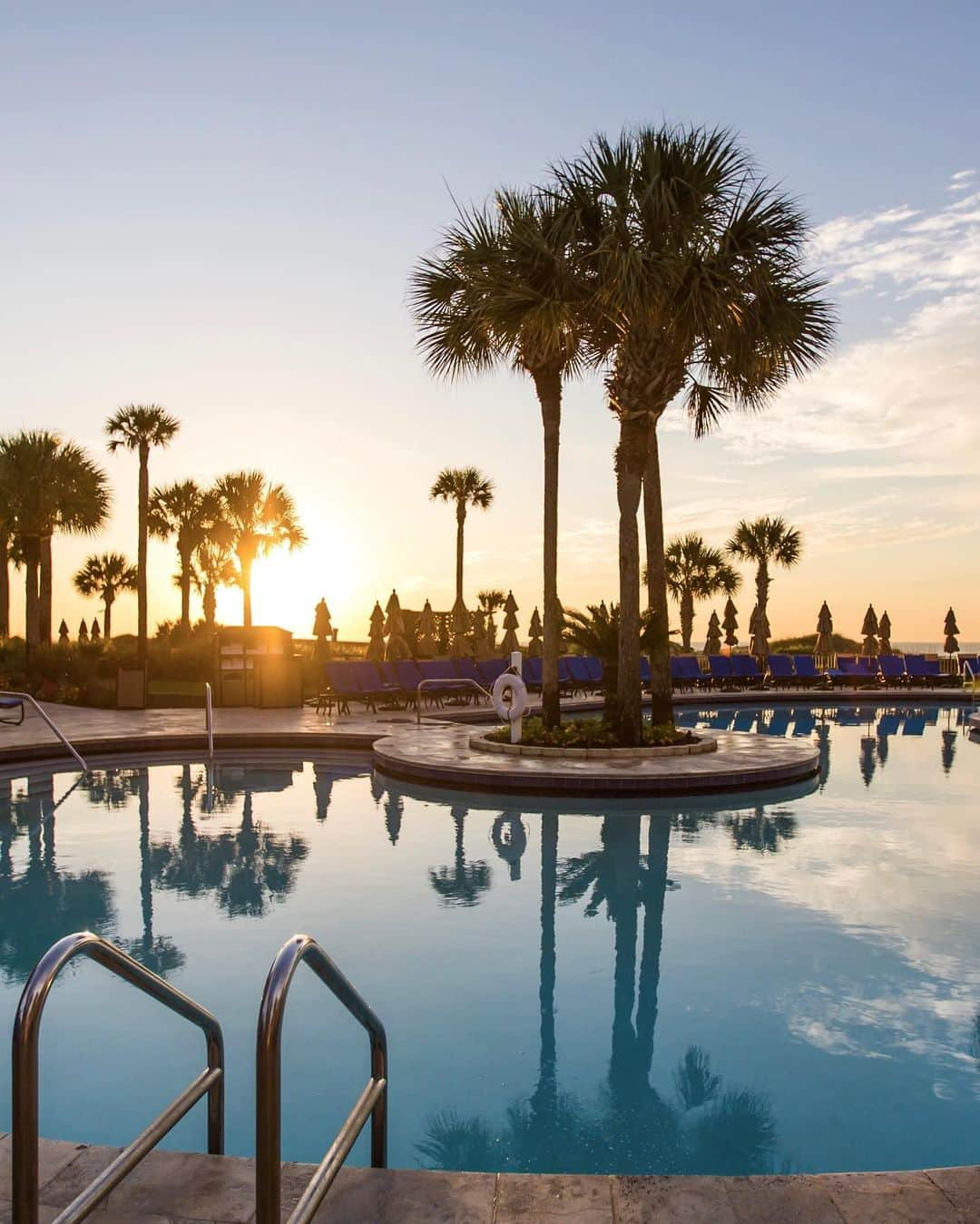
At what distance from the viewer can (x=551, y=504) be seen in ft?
43.8

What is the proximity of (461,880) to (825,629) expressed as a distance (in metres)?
28.6

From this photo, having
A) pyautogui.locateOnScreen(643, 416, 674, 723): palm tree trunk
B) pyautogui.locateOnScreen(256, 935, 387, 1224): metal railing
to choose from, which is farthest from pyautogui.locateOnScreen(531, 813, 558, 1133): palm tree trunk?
pyautogui.locateOnScreen(643, 416, 674, 723): palm tree trunk

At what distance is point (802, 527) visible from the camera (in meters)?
38.2

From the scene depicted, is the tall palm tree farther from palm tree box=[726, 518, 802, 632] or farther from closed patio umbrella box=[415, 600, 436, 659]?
palm tree box=[726, 518, 802, 632]

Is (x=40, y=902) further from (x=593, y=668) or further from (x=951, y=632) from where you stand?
(x=951, y=632)

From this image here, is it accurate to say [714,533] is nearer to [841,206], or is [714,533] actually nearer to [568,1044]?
[841,206]

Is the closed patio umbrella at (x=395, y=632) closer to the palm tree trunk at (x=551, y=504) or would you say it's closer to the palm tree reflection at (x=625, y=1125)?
the palm tree trunk at (x=551, y=504)

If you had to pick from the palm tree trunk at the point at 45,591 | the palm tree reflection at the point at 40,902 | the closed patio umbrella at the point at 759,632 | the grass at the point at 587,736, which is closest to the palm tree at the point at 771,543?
the closed patio umbrella at the point at 759,632

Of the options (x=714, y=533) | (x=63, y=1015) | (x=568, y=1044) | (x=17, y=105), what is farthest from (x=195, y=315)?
(x=714, y=533)

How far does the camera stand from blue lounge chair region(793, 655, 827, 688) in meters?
27.4

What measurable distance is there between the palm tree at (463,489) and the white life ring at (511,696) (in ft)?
82.8

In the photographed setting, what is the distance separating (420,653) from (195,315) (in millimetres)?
15329

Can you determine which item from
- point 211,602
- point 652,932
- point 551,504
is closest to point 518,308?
point 551,504

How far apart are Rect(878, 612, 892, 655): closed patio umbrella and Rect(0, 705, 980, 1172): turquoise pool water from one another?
86.1 feet
